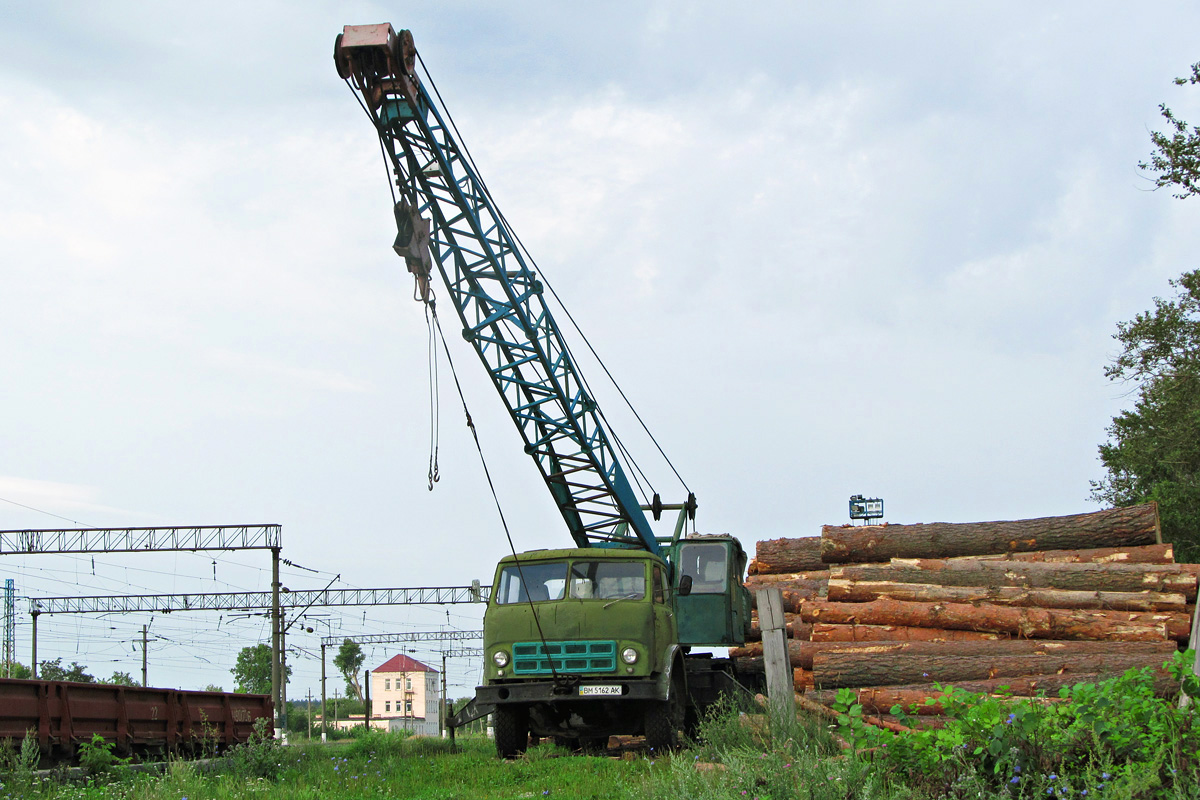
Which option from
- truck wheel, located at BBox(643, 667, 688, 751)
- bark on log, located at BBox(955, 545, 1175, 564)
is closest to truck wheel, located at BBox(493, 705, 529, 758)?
truck wheel, located at BBox(643, 667, 688, 751)

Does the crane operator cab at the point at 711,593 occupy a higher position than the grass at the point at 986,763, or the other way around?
the crane operator cab at the point at 711,593

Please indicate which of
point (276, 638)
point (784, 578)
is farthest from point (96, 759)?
point (276, 638)

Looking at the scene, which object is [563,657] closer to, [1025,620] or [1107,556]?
[1025,620]

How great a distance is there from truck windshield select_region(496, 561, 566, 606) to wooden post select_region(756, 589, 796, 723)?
3.07 metres

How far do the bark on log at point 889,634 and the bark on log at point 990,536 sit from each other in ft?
9.66

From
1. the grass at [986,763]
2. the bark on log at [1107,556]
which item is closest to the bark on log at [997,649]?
the bark on log at [1107,556]

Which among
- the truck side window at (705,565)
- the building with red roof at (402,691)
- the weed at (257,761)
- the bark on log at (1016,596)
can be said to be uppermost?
the truck side window at (705,565)

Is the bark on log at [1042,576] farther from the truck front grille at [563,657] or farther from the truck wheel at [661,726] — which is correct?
the truck front grille at [563,657]

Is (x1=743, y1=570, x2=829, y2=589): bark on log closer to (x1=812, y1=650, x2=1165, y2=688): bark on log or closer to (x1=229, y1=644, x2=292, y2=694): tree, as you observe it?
(x1=812, y1=650, x2=1165, y2=688): bark on log

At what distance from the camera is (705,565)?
16469mm

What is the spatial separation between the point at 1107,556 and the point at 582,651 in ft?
24.6

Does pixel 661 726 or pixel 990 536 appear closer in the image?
pixel 661 726

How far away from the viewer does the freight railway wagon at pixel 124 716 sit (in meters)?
12.2

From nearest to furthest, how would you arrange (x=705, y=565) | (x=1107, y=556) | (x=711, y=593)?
1. (x=1107, y=556)
2. (x=711, y=593)
3. (x=705, y=565)
